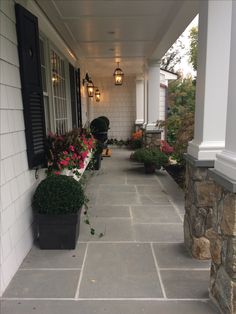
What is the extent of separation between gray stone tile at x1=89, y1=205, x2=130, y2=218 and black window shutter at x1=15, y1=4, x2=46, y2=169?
1122 millimetres

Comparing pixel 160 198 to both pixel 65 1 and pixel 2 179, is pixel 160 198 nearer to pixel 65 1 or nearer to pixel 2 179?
pixel 2 179

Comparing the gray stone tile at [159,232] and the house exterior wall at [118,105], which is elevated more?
the house exterior wall at [118,105]

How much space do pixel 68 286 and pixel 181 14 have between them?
3194 millimetres

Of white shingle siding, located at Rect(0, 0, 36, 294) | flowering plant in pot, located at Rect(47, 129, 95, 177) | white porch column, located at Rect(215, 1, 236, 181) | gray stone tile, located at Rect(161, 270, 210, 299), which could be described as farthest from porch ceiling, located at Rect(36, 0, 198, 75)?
gray stone tile, located at Rect(161, 270, 210, 299)

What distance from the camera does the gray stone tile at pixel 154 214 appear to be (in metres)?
3.24

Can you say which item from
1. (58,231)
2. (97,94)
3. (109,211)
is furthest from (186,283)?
(97,94)

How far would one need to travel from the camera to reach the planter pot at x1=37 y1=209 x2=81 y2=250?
2502 mm

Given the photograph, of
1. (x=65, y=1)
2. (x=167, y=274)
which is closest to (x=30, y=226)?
(x=167, y=274)

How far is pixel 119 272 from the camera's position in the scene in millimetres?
2189

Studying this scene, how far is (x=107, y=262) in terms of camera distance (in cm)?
234

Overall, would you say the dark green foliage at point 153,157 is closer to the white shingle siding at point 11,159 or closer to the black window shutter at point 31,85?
the black window shutter at point 31,85

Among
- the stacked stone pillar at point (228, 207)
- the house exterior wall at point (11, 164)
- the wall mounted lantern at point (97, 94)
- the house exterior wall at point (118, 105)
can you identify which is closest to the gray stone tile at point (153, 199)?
the house exterior wall at point (11, 164)

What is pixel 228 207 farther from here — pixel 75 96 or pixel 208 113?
pixel 75 96

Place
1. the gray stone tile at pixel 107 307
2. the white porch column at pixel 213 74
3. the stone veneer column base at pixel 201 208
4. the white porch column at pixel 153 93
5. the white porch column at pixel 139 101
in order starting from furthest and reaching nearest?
1. the white porch column at pixel 139 101
2. the white porch column at pixel 153 93
3. the stone veneer column base at pixel 201 208
4. the white porch column at pixel 213 74
5. the gray stone tile at pixel 107 307
